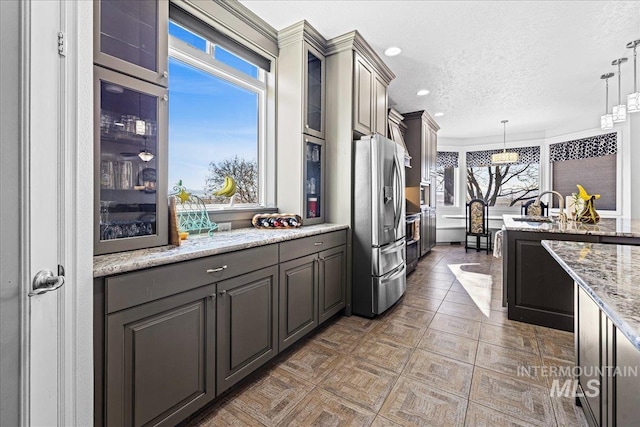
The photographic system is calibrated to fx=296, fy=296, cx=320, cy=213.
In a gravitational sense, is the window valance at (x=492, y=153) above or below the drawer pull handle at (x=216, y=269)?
above

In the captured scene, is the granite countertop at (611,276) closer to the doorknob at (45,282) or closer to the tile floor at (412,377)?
the tile floor at (412,377)

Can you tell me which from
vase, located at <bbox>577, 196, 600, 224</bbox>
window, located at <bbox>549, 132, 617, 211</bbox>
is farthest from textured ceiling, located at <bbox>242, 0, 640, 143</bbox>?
vase, located at <bbox>577, 196, 600, 224</bbox>

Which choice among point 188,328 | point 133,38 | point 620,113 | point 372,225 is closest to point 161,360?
point 188,328

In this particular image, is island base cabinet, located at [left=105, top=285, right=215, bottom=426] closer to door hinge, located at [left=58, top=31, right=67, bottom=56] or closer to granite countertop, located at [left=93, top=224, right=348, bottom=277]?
granite countertop, located at [left=93, top=224, right=348, bottom=277]

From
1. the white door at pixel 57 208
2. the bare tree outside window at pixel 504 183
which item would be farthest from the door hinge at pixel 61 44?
the bare tree outside window at pixel 504 183

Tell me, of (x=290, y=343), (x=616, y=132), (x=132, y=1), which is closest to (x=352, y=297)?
(x=290, y=343)

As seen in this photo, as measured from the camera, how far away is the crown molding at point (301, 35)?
2662 millimetres

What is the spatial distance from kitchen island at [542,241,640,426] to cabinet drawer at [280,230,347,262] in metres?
1.53

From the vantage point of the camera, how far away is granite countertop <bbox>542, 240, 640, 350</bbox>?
0.71 m

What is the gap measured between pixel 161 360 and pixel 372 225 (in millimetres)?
1979

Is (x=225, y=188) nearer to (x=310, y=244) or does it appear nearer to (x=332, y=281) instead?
(x=310, y=244)

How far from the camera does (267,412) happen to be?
5.29 feet

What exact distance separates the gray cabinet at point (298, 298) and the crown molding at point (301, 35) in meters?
2.00

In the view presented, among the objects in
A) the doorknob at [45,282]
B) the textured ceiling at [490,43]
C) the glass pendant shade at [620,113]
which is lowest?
the doorknob at [45,282]
